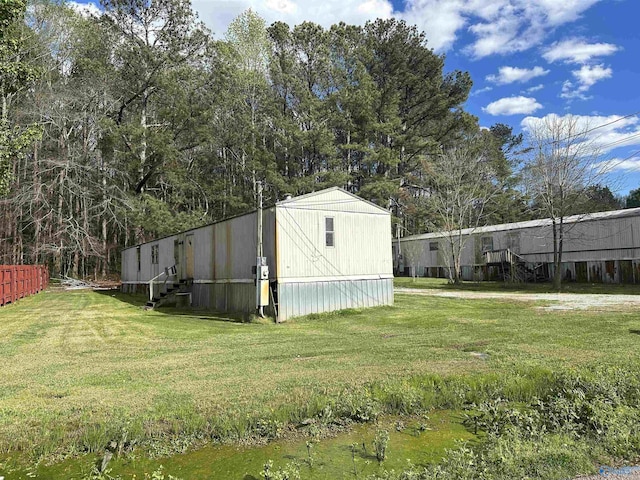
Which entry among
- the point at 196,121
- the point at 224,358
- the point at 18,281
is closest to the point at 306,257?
the point at 224,358

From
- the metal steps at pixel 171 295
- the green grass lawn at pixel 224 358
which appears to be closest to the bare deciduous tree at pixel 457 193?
the metal steps at pixel 171 295

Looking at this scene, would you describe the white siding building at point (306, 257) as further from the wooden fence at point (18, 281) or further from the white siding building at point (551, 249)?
the white siding building at point (551, 249)

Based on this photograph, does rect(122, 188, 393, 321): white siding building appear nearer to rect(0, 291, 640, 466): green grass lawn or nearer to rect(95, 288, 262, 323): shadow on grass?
rect(95, 288, 262, 323): shadow on grass

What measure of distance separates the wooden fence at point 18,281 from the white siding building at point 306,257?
7.10 metres

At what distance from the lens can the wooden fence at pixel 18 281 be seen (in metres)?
17.0

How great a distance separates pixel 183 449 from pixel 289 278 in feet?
29.8

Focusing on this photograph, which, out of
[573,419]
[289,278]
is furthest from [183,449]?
[289,278]

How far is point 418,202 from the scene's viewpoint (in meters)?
37.7

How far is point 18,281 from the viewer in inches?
754

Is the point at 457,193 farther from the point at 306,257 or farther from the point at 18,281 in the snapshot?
the point at 18,281

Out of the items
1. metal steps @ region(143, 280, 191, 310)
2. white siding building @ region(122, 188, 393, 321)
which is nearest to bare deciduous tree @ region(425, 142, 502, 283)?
white siding building @ region(122, 188, 393, 321)

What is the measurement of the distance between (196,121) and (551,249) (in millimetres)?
22965

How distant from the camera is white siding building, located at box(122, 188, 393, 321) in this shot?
12.9m

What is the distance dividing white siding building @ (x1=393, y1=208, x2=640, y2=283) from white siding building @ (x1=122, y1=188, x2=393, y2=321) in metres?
14.5
